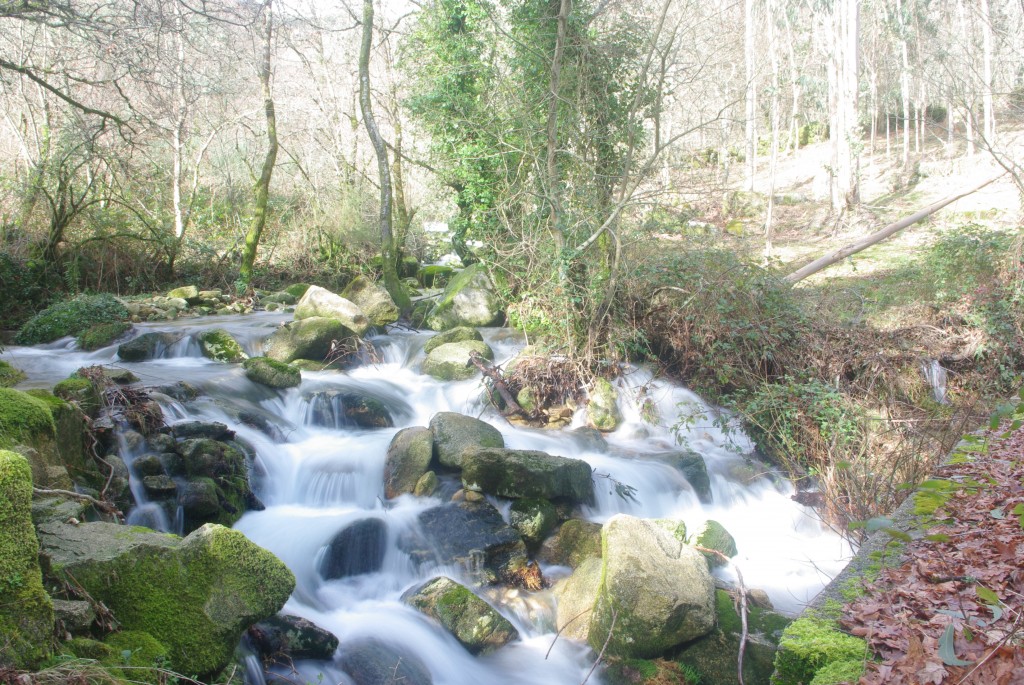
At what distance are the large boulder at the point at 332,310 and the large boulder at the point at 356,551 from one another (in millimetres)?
5850

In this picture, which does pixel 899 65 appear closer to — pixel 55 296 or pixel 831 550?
pixel 831 550

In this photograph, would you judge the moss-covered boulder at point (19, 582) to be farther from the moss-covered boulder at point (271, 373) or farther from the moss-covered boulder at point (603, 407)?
the moss-covered boulder at point (603, 407)

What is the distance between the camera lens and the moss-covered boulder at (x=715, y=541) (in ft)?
22.7

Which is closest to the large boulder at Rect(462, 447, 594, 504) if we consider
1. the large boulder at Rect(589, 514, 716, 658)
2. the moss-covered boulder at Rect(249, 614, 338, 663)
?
the large boulder at Rect(589, 514, 716, 658)

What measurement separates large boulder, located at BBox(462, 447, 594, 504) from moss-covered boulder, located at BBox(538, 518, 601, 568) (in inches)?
16.8

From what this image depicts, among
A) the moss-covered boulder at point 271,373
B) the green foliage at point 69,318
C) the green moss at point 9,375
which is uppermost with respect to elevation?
the green foliage at point 69,318

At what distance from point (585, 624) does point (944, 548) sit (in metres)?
2.90

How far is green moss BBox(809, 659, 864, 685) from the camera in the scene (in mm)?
2863

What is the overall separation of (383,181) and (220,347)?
5093mm

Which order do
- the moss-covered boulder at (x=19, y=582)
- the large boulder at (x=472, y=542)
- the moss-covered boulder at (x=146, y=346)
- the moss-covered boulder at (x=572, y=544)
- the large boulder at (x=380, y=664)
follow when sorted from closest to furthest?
the moss-covered boulder at (x=19, y=582) → the large boulder at (x=380, y=664) → the large boulder at (x=472, y=542) → the moss-covered boulder at (x=572, y=544) → the moss-covered boulder at (x=146, y=346)

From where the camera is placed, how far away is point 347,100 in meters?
22.7

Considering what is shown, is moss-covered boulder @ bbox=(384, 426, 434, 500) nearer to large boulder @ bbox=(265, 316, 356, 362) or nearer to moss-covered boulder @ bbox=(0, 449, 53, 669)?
large boulder @ bbox=(265, 316, 356, 362)

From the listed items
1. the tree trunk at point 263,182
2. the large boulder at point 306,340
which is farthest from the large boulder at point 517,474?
the tree trunk at point 263,182

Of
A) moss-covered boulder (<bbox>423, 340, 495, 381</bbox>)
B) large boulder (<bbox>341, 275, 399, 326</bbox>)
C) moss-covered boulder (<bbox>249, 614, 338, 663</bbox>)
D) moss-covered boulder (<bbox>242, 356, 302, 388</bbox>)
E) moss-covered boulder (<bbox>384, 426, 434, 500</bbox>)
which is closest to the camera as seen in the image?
moss-covered boulder (<bbox>249, 614, 338, 663</bbox>)
